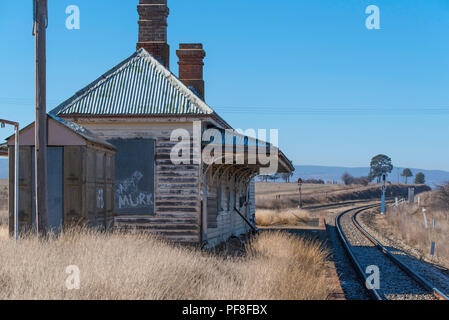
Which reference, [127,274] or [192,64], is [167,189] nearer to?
[192,64]

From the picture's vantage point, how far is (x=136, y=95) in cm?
1717

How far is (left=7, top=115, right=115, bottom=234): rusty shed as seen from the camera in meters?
12.1

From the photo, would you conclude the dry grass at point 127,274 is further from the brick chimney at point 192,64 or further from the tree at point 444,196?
the tree at point 444,196

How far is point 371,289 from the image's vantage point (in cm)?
1282

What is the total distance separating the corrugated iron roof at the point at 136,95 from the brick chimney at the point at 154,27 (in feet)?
2.94

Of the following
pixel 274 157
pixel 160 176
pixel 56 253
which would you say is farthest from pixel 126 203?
pixel 56 253

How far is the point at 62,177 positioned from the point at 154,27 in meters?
8.33

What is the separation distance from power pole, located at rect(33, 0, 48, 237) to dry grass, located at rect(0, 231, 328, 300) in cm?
55

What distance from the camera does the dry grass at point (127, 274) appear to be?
714 cm

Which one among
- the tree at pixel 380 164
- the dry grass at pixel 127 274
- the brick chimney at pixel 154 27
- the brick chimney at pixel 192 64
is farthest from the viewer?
the tree at pixel 380 164

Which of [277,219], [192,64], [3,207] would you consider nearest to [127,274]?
[192,64]

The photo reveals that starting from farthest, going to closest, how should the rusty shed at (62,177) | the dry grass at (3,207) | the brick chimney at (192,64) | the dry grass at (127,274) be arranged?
1. the dry grass at (3,207)
2. the brick chimney at (192,64)
3. the rusty shed at (62,177)
4. the dry grass at (127,274)

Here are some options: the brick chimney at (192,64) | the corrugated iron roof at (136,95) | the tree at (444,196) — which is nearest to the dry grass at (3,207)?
the corrugated iron roof at (136,95)

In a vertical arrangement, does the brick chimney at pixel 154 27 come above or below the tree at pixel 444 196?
above
